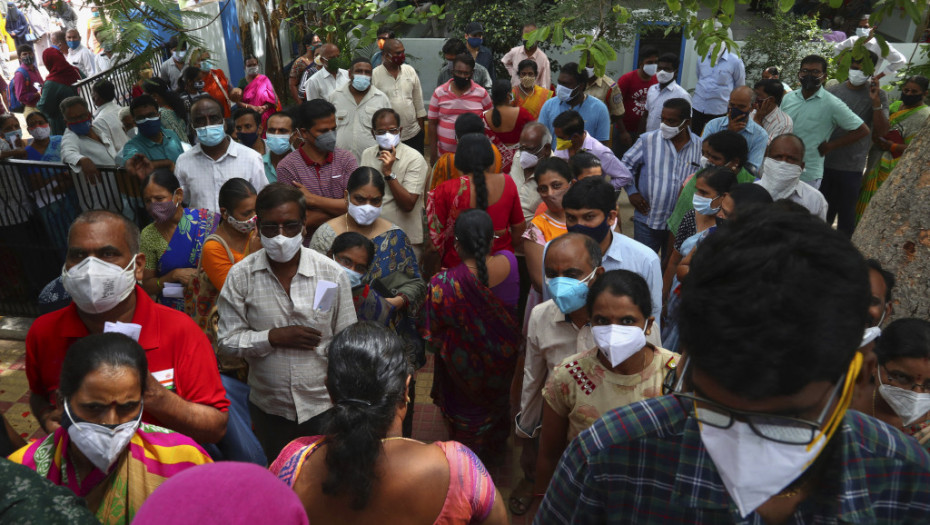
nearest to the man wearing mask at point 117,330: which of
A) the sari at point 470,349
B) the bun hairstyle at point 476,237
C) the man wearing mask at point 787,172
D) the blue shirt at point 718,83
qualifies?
the sari at point 470,349

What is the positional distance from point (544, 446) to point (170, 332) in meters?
1.66

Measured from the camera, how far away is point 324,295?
10.7 ft

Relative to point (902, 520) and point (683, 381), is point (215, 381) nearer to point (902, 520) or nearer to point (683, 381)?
point (683, 381)

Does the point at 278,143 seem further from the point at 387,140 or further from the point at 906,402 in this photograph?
the point at 906,402

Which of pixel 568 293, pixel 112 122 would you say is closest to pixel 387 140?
pixel 568 293

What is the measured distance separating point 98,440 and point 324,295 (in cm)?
134

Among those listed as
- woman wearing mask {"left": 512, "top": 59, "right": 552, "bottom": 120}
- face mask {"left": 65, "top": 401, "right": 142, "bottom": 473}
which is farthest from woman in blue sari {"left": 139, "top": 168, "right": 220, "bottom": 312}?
woman wearing mask {"left": 512, "top": 59, "right": 552, "bottom": 120}

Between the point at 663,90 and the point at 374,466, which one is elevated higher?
the point at 374,466

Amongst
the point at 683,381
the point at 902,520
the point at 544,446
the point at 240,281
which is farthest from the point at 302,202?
the point at 902,520

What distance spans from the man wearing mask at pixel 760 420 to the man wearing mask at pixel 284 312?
202cm

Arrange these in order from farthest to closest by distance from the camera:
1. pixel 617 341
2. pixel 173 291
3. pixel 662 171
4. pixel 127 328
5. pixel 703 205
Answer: pixel 662 171
pixel 703 205
pixel 173 291
pixel 617 341
pixel 127 328

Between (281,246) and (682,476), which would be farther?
(281,246)

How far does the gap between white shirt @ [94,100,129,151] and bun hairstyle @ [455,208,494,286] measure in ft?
15.5

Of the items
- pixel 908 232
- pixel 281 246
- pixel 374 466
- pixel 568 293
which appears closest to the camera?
pixel 374 466
